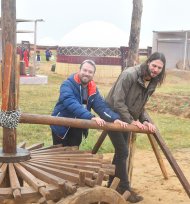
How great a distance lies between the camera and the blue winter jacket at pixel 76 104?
423 cm

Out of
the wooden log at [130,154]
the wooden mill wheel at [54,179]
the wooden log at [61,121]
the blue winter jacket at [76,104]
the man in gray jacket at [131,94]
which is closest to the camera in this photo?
the wooden mill wheel at [54,179]

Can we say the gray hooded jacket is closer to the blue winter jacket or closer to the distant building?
the blue winter jacket

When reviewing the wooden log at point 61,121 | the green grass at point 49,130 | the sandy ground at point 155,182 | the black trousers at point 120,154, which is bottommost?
the sandy ground at point 155,182

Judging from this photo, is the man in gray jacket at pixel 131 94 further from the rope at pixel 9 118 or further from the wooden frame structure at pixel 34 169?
the rope at pixel 9 118

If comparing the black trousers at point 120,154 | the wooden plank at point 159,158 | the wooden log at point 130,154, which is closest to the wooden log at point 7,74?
the black trousers at point 120,154

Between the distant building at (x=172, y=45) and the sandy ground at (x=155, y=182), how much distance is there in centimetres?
2208

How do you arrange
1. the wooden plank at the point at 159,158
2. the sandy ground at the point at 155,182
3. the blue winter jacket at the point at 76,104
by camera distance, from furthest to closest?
the wooden plank at the point at 159,158
the sandy ground at the point at 155,182
the blue winter jacket at the point at 76,104

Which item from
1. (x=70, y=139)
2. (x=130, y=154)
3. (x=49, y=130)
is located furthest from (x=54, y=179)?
(x=49, y=130)

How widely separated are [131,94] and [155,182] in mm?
1711

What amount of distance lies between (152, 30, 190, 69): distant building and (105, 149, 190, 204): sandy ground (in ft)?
72.5

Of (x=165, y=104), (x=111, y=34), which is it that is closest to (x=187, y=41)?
(x=111, y=34)

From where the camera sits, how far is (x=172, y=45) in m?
29.6

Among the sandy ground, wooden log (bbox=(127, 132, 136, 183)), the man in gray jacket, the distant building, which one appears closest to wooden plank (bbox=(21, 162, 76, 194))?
the man in gray jacket

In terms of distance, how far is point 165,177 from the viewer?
6.04 meters
